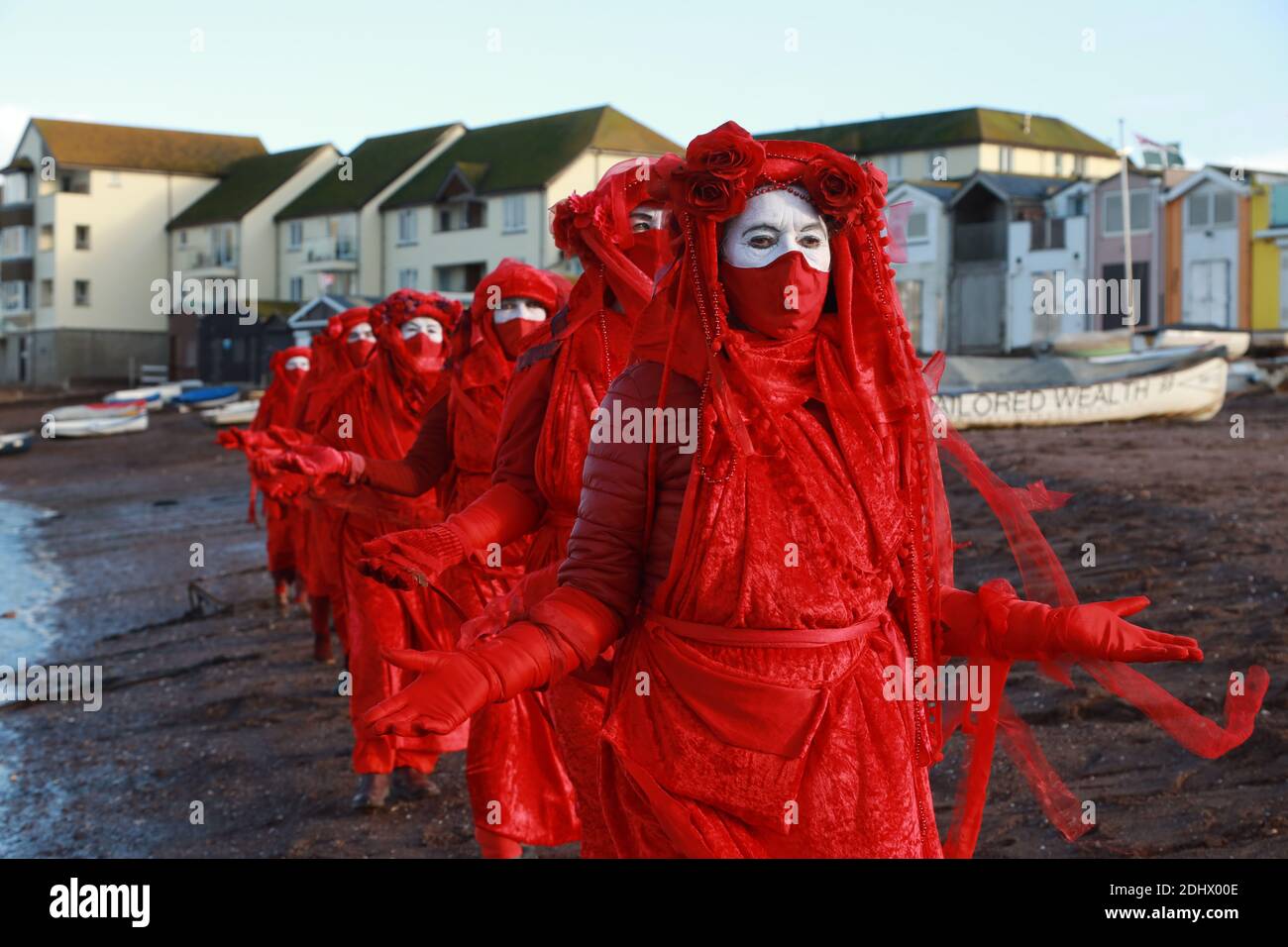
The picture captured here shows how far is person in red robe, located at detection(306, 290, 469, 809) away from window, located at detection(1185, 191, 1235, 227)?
36.4 meters

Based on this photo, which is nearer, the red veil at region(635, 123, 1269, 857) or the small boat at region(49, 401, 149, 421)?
the red veil at region(635, 123, 1269, 857)

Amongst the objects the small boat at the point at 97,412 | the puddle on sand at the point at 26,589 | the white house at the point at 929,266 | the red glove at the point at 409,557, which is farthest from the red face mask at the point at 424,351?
the white house at the point at 929,266

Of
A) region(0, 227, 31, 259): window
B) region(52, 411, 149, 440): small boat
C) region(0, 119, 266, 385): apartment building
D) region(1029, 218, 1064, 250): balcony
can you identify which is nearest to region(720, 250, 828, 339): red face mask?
region(52, 411, 149, 440): small boat

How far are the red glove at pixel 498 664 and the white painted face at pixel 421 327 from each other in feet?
14.8

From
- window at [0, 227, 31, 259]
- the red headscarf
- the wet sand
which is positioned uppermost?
window at [0, 227, 31, 259]

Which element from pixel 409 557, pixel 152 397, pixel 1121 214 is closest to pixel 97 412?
pixel 152 397

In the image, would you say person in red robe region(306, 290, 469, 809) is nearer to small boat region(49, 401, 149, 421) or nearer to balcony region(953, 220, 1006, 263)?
small boat region(49, 401, 149, 421)

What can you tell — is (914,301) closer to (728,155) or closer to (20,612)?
(20,612)

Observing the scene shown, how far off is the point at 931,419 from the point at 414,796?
4391 mm

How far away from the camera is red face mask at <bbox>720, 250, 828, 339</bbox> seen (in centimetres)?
320

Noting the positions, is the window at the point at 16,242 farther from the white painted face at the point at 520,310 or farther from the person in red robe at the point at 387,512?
the white painted face at the point at 520,310

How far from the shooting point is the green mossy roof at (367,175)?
174ft
